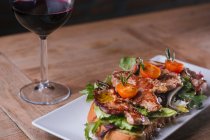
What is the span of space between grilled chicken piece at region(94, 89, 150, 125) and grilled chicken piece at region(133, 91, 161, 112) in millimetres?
28

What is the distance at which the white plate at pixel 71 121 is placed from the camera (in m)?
0.99

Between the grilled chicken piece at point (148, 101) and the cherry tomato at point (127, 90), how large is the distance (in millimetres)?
18

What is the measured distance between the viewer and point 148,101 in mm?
989

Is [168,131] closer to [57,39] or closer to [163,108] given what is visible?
[163,108]

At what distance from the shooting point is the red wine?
3.73ft

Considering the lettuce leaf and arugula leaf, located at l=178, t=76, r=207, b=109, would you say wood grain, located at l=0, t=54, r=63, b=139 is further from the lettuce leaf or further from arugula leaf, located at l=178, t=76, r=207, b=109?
arugula leaf, located at l=178, t=76, r=207, b=109

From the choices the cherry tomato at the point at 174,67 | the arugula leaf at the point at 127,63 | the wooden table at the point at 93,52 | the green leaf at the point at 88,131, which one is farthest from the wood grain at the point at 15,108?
the cherry tomato at the point at 174,67

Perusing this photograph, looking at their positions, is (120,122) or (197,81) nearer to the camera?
(120,122)

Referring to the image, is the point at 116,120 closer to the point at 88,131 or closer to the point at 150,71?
the point at 88,131

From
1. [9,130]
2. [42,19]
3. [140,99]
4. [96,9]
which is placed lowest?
[96,9]

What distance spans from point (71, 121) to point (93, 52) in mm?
497

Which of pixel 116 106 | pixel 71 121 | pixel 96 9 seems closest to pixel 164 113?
pixel 116 106

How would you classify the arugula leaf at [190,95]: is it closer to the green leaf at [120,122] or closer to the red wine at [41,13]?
the green leaf at [120,122]

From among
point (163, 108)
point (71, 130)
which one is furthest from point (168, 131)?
point (71, 130)
